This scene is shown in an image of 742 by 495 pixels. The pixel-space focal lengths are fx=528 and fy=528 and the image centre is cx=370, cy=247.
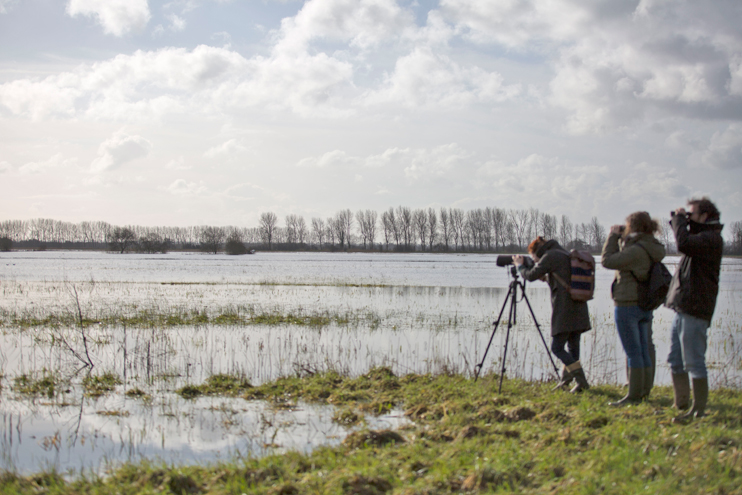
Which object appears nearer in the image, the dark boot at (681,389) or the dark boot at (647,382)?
the dark boot at (681,389)

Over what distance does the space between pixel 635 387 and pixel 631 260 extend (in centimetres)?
140

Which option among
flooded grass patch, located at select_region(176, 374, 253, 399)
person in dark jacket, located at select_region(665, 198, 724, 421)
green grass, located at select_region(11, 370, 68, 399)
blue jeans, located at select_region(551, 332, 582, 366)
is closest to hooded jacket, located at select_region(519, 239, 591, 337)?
blue jeans, located at select_region(551, 332, 582, 366)

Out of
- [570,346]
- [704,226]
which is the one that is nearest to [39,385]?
[570,346]

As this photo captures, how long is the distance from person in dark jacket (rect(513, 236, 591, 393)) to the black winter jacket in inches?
58.6

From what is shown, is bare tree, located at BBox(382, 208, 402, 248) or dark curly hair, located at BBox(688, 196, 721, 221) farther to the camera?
bare tree, located at BBox(382, 208, 402, 248)

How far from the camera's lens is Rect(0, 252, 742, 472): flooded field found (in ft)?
18.4

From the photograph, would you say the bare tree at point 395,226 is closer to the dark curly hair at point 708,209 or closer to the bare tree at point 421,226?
the bare tree at point 421,226

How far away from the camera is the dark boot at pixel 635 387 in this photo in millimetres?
5809

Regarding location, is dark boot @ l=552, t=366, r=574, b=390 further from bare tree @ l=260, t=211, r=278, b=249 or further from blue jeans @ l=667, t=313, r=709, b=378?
bare tree @ l=260, t=211, r=278, b=249

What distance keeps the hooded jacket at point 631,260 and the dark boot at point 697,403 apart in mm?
1053

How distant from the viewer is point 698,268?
4984 mm

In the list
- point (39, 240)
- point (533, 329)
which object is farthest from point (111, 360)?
point (39, 240)

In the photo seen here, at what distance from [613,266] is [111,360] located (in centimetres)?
853

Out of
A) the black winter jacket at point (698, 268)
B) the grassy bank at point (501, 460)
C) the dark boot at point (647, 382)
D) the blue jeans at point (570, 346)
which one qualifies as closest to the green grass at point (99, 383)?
the grassy bank at point (501, 460)
